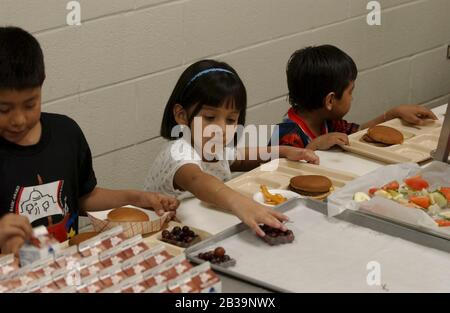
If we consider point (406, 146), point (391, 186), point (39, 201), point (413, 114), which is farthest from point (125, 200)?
point (413, 114)

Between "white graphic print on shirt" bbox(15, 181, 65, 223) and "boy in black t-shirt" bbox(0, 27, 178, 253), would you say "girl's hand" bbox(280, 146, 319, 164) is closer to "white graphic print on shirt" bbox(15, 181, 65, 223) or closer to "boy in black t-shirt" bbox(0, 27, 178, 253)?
"boy in black t-shirt" bbox(0, 27, 178, 253)

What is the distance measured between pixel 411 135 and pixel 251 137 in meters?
1.07

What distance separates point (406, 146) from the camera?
2.60 metres

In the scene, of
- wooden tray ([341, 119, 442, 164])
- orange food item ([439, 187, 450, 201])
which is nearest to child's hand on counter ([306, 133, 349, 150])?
wooden tray ([341, 119, 442, 164])

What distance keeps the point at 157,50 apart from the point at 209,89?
104cm

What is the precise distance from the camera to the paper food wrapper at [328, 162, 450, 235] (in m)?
1.95

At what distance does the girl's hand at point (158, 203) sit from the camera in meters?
2.03

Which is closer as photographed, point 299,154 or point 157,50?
point 299,154

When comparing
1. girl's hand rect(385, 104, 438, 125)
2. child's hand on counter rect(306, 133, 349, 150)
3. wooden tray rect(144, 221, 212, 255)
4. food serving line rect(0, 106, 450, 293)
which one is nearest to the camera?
food serving line rect(0, 106, 450, 293)

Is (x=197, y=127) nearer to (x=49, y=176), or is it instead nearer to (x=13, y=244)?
(x=49, y=176)

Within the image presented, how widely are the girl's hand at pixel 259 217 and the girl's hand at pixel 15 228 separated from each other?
0.54m

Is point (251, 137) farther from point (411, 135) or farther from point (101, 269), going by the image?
point (101, 269)

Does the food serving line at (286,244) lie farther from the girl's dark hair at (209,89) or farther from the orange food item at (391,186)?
the girl's dark hair at (209,89)

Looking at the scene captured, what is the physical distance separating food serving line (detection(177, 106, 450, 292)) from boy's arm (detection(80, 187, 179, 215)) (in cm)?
7
